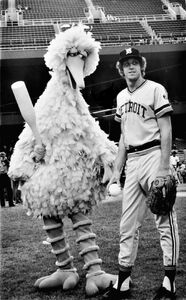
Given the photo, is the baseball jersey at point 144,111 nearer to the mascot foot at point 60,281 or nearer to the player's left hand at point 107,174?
the player's left hand at point 107,174

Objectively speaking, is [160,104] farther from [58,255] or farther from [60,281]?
[60,281]

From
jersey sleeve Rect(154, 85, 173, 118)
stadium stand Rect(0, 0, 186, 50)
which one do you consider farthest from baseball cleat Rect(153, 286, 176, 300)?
stadium stand Rect(0, 0, 186, 50)

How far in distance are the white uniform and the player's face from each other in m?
0.09

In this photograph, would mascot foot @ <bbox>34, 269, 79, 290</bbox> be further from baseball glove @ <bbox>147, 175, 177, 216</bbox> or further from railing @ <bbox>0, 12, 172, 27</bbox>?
railing @ <bbox>0, 12, 172, 27</bbox>

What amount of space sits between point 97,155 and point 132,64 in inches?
29.1

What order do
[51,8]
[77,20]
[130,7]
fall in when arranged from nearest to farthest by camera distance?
[77,20], [51,8], [130,7]

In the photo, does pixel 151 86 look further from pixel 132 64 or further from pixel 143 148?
pixel 143 148

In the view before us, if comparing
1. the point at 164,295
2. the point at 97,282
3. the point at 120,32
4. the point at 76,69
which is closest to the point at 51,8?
the point at 120,32

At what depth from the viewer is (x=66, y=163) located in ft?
10.2

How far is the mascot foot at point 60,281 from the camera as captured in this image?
3.07 metres

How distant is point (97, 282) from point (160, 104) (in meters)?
1.34

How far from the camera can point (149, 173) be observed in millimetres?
2828

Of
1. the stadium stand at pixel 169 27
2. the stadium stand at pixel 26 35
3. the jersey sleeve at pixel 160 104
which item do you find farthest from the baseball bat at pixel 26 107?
the stadium stand at pixel 169 27

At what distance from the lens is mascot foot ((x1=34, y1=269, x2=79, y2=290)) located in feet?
10.1
